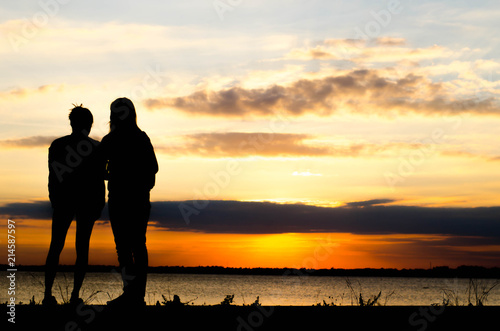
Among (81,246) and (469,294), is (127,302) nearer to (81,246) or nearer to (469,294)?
(81,246)

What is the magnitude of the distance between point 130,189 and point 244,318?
5.76ft

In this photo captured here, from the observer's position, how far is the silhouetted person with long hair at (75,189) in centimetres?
584

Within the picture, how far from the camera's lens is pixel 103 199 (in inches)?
238

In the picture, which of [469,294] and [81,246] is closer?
[81,246]

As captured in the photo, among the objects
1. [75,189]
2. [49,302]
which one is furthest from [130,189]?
[49,302]

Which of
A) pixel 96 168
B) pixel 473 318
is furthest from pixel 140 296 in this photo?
pixel 473 318

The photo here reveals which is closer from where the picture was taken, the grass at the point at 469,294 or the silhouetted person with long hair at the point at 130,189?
the silhouetted person with long hair at the point at 130,189

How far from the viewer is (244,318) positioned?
16.6 ft

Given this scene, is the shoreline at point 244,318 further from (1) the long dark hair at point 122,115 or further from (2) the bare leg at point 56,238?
(1) the long dark hair at point 122,115

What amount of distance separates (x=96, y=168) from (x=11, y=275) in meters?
1.78

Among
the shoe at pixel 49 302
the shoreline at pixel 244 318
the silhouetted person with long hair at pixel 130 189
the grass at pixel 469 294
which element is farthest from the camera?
the grass at pixel 469 294

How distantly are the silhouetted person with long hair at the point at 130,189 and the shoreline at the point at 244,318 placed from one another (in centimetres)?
40

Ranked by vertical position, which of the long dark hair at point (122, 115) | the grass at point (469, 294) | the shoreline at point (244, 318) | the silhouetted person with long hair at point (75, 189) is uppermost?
the long dark hair at point (122, 115)

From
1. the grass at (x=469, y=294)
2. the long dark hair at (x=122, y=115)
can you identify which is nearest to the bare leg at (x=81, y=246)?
the long dark hair at (x=122, y=115)
